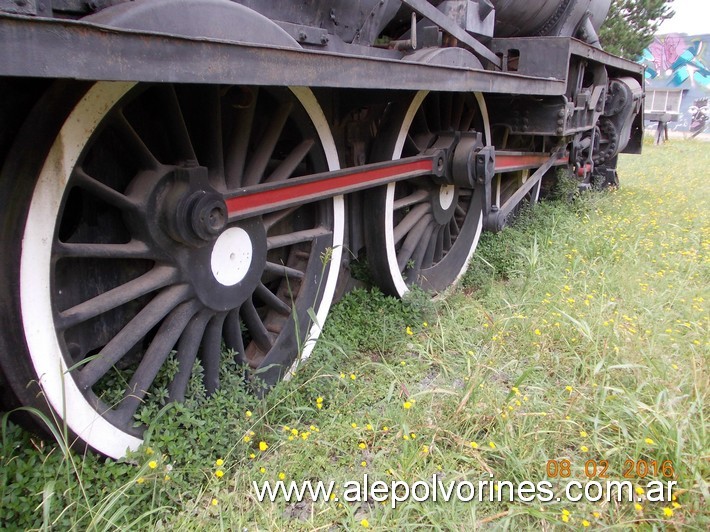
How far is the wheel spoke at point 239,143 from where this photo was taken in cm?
210

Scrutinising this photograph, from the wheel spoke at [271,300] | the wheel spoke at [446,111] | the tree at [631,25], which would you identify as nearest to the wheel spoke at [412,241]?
the wheel spoke at [446,111]

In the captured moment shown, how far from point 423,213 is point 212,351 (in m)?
1.63

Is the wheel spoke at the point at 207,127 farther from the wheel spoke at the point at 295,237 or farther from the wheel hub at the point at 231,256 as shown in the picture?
the wheel spoke at the point at 295,237

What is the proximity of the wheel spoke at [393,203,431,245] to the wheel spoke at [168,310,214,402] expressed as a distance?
1389 mm

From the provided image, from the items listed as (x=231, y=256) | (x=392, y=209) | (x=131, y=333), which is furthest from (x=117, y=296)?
(x=392, y=209)

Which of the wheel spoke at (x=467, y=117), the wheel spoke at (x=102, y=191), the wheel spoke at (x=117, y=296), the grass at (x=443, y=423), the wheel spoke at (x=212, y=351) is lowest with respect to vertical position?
the grass at (x=443, y=423)

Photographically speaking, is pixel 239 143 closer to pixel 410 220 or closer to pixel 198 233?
pixel 198 233

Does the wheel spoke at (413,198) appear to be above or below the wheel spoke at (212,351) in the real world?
above

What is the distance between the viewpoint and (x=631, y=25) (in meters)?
12.2

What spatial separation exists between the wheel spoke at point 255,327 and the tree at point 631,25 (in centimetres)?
1164

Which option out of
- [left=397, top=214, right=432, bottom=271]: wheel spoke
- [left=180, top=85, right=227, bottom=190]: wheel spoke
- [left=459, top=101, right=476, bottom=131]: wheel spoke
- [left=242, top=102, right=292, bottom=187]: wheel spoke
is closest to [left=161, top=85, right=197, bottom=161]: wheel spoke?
[left=180, top=85, right=227, bottom=190]: wheel spoke

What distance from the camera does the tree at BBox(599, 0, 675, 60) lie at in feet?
38.8

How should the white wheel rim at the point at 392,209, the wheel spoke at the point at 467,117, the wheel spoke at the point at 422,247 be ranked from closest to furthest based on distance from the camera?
the white wheel rim at the point at 392,209 < the wheel spoke at the point at 422,247 < the wheel spoke at the point at 467,117

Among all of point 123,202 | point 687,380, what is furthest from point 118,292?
point 687,380
